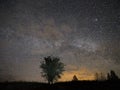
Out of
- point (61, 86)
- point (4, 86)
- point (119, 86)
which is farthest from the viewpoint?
point (4, 86)

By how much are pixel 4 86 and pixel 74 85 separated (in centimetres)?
1853

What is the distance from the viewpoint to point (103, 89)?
38062 millimetres

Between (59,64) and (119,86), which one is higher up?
(59,64)

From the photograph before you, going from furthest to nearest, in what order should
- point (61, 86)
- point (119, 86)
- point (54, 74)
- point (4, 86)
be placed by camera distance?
point (54, 74)
point (4, 86)
point (61, 86)
point (119, 86)

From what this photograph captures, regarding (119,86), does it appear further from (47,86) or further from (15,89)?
(15,89)

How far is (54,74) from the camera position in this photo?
223 ft

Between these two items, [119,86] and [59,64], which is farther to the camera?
[59,64]

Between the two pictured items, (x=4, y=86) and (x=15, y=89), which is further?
(x=4, y=86)

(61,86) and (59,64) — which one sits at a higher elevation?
(59,64)

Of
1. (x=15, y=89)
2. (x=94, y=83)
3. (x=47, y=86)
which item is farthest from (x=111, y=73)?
(x=15, y=89)

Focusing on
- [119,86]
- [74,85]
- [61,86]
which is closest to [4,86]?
[61,86]

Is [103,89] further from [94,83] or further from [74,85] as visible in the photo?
[74,85]

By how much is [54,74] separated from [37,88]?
1031 inches

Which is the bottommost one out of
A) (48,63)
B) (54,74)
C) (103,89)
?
(103,89)
